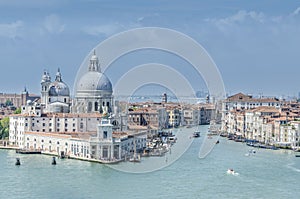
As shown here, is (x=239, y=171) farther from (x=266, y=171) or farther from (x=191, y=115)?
(x=191, y=115)

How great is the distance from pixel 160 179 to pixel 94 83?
6328 millimetres

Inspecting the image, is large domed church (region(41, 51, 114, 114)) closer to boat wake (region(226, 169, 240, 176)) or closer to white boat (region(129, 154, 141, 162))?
white boat (region(129, 154, 141, 162))

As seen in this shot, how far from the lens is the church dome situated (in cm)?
1423

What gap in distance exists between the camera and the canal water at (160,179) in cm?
727

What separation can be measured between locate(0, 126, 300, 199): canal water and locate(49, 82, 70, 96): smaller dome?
409 centimetres

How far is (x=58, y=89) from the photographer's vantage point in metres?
15.0

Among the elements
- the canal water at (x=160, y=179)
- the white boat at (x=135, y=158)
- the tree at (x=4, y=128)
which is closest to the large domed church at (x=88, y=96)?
the tree at (x=4, y=128)

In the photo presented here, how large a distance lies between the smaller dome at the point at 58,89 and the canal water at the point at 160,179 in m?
4.09

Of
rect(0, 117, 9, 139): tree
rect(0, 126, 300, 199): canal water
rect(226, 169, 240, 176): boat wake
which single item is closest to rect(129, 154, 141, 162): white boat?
rect(0, 126, 300, 199): canal water

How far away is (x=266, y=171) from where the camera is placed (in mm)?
9148

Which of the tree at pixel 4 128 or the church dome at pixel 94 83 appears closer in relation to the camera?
the tree at pixel 4 128

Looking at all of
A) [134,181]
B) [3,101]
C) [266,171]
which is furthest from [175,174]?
→ [3,101]

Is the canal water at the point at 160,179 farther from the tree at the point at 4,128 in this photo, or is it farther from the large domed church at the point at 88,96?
the large domed church at the point at 88,96

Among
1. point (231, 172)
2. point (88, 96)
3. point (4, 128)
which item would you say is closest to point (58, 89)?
point (88, 96)
